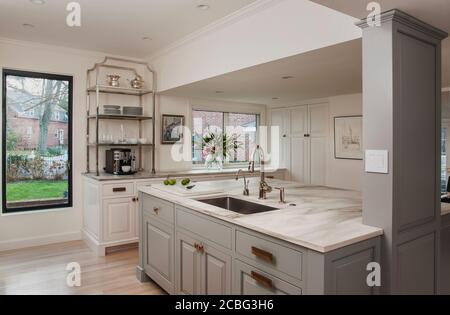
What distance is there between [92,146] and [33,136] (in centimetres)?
72

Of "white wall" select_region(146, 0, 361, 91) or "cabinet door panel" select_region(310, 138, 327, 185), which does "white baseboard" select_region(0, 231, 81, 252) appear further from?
"cabinet door panel" select_region(310, 138, 327, 185)

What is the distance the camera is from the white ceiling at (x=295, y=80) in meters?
2.72

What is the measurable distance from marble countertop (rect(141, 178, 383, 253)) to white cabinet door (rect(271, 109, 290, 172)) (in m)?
3.14

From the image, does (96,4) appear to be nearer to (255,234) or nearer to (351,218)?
(255,234)

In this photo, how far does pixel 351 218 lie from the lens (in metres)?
2.01

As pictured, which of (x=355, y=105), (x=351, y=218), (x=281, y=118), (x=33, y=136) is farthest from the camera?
(x=281, y=118)

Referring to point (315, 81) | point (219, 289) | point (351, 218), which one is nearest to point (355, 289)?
point (351, 218)

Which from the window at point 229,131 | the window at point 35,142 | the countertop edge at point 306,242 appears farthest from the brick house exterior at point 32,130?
the countertop edge at point 306,242

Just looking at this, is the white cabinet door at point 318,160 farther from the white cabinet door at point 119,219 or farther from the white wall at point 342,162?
the white cabinet door at point 119,219

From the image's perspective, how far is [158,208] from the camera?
2.80m

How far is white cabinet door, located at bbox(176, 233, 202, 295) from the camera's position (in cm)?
228

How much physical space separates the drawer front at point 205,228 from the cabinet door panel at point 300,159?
3.62 meters

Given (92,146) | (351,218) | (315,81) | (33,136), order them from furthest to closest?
(92,146)
(33,136)
(315,81)
(351,218)

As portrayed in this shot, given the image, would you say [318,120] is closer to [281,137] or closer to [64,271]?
[281,137]
